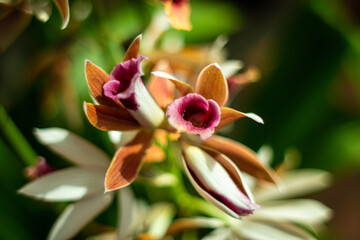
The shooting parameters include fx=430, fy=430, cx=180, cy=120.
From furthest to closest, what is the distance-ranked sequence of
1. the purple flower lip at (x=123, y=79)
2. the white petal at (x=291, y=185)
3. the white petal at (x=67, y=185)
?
the white petal at (x=291, y=185), the white petal at (x=67, y=185), the purple flower lip at (x=123, y=79)

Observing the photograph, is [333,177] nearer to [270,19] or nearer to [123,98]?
[123,98]

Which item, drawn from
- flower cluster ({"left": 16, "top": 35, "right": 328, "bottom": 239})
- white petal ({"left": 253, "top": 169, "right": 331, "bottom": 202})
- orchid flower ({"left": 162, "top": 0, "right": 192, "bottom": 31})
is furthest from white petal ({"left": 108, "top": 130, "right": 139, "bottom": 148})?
white petal ({"left": 253, "top": 169, "right": 331, "bottom": 202})

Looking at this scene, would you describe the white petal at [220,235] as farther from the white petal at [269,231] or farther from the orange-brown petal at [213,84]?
the orange-brown petal at [213,84]

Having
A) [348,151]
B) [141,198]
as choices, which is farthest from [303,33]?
[141,198]

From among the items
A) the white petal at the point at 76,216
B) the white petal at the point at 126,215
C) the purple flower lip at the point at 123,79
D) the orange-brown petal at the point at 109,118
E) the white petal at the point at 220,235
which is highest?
the purple flower lip at the point at 123,79

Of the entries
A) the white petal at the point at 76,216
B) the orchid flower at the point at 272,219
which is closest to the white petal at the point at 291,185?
the orchid flower at the point at 272,219

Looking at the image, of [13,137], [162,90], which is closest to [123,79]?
[162,90]

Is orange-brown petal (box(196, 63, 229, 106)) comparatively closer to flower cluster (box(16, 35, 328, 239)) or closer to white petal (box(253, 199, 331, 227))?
flower cluster (box(16, 35, 328, 239))
